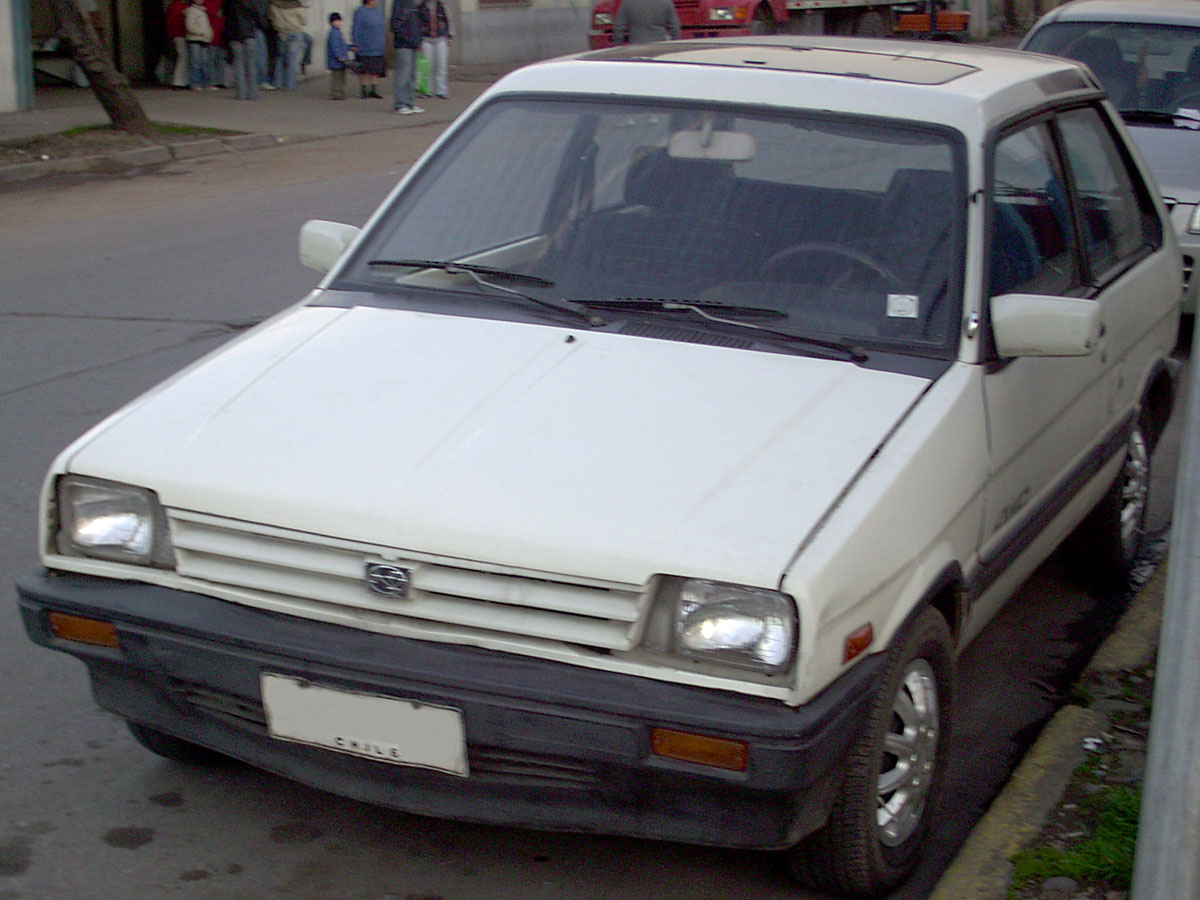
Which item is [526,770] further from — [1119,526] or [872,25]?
[872,25]

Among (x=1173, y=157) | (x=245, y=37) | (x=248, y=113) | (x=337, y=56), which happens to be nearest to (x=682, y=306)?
(x=1173, y=157)

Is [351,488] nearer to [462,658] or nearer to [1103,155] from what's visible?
Answer: [462,658]

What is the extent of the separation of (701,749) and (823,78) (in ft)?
6.53

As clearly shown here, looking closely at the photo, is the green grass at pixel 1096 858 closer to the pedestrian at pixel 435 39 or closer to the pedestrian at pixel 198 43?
the pedestrian at pixel 435 39

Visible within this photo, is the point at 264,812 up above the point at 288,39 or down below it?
below

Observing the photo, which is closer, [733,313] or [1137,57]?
[733,313]

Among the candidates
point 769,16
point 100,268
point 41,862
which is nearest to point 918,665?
point 41,862

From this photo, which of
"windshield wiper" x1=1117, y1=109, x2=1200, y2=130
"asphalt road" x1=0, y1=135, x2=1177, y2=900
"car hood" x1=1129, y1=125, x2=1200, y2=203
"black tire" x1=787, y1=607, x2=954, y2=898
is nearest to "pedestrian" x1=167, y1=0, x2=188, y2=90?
"windshield wiper" x1=1117, y1=109, x2=1200, y2=130

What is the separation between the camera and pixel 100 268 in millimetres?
10180

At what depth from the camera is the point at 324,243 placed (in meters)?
4.32

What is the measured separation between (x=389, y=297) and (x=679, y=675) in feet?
5.07

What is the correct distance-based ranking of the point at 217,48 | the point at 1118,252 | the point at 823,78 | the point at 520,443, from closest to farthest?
the point at 520,443
the point at 823,78
the point at 1118,252
the point at 217,48

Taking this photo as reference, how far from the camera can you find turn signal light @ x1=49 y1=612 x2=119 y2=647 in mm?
3113

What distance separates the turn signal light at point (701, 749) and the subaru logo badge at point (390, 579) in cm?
54
